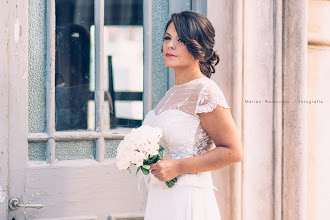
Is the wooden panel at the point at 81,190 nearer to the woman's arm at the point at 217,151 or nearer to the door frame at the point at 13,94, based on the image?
the door frame at the point at 13,94

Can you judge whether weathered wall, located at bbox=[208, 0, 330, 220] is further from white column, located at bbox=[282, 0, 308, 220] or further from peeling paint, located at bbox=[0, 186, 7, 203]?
peeling paint, located at bbox=[0, 186, 7, 203]

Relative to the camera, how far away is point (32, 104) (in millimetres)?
2986

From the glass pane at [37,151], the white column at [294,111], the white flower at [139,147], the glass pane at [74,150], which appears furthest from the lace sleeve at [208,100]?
the white column at [294,111]

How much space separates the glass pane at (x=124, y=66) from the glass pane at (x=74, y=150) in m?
0.22

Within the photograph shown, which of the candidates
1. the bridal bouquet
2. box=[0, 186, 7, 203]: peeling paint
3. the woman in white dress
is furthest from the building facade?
the bridal bouquet

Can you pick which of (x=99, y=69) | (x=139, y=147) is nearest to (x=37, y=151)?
(x=99, y=69)

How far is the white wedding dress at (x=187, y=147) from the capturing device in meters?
2.35

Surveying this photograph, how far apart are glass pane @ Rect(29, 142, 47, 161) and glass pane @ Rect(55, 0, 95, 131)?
14 centimetres

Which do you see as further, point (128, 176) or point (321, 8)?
point (321, 8)

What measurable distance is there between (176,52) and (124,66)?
896 mm

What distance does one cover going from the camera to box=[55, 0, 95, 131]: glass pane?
3074 mm

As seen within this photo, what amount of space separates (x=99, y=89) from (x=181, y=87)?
2.62 ft

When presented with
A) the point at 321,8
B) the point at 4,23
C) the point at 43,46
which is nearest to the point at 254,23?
the point at 321,8

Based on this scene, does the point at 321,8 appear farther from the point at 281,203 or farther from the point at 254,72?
the point at 281,203
